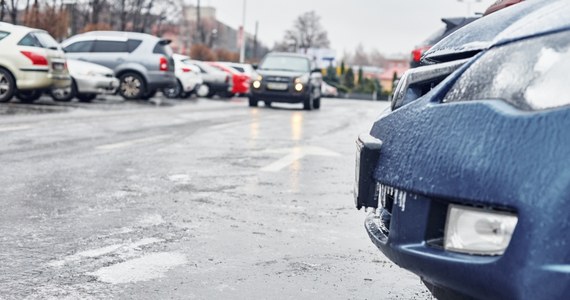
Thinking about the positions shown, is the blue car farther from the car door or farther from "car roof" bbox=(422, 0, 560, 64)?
the car door

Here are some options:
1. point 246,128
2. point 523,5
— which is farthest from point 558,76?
point 246,128

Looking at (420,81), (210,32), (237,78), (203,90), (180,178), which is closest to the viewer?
(420,81)

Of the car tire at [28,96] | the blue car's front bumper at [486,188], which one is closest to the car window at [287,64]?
the car tire at [28,96]

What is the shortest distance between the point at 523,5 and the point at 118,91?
20.3 m

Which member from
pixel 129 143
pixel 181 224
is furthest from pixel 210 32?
pixel 181 224

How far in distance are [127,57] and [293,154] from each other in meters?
13.3

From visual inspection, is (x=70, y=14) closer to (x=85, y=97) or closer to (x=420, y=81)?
(x=85, y=97)

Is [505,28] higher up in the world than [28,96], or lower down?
higher up

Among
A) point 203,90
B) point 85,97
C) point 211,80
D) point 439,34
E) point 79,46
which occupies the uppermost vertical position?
point 439,34

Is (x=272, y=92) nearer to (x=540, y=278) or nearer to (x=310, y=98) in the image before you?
(x=310, y=98)

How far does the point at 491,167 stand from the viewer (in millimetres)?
2074

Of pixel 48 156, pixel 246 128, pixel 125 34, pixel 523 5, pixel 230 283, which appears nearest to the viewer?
pixel 523 5

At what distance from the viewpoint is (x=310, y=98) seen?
22500 millimetres

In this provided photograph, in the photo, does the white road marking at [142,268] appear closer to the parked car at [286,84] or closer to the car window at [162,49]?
the parked car at [286,84]
